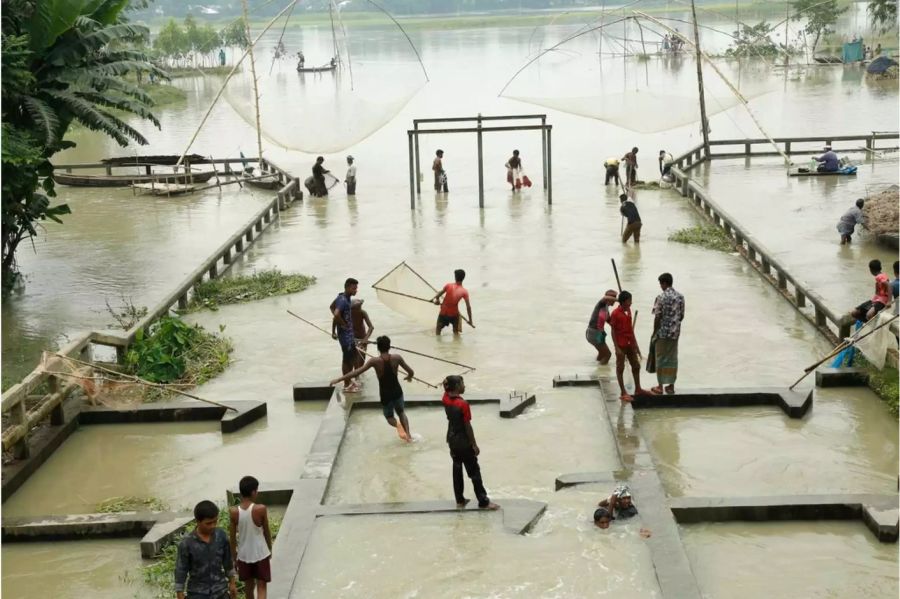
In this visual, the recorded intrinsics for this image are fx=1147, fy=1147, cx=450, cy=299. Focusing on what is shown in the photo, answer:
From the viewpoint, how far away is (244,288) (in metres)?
17.6

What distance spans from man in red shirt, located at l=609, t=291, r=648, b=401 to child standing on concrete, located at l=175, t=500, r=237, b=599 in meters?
5.71

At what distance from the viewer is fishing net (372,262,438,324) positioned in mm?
14672

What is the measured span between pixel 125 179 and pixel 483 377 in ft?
63.1

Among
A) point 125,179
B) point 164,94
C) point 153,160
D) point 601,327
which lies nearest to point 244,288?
point 601,327

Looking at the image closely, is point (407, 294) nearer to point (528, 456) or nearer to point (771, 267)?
point (528, 456)

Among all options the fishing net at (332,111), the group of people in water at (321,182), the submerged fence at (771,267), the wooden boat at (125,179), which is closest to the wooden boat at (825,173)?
the submerged fence at (771,267)

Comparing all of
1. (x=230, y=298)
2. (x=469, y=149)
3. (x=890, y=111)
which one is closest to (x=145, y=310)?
(x=230, y=298)

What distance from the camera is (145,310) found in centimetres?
1620

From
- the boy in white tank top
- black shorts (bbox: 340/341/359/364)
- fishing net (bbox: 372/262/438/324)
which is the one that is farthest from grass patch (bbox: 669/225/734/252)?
the boy in white tank top

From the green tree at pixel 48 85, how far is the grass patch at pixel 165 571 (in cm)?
811

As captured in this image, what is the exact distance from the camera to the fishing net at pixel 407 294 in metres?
14.7

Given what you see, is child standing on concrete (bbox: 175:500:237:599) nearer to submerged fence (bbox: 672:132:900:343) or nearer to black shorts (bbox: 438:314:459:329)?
black shorts (bbox: 438:314:459:329)

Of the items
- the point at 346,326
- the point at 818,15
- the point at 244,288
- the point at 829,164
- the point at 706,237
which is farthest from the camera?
the point at 818,15

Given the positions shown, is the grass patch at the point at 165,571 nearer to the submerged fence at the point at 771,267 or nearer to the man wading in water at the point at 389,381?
the man wading in water at the point at 389,381
